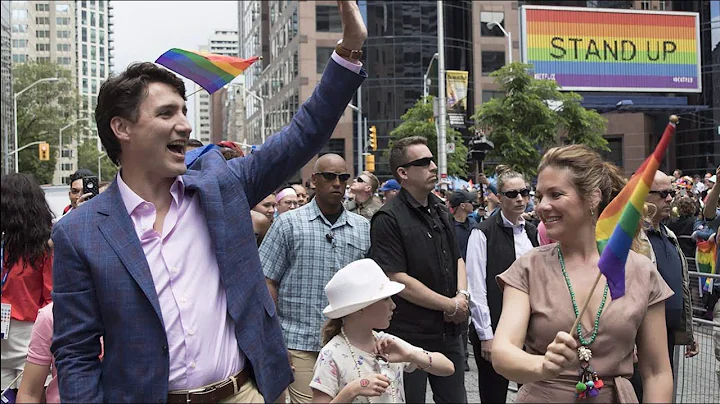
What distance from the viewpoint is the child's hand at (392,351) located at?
3895 mm

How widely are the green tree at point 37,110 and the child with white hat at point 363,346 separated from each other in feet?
242

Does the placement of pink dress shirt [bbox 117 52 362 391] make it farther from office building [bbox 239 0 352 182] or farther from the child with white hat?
office building [bbox 239 0 352 182]

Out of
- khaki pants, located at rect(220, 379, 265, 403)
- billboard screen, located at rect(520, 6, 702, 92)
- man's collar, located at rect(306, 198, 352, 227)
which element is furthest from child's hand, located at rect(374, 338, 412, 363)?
billboard screen, located at rect(520, 6, 702, 92)

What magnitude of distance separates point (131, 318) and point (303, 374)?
8.72 feet

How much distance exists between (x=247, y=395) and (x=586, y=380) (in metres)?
1.29

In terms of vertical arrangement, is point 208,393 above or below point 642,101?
below

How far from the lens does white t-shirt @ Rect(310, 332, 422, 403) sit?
3908 mm

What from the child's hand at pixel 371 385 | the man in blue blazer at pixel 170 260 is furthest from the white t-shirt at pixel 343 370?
the man in blue blazer at pixel 170 260

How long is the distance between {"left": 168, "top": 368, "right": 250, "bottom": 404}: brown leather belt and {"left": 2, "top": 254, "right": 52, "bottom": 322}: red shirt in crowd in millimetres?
3031

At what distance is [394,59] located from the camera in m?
56.8

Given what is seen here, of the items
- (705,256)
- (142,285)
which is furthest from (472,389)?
(142,285)

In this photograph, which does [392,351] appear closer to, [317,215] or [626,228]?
[626,228]

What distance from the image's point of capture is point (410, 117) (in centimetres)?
4288

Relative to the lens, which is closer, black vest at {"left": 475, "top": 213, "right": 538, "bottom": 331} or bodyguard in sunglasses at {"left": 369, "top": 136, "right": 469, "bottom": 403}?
bodyguard in sunglasses at {"left": 369, "top": 136, "right": 469, "bottom": 403}
